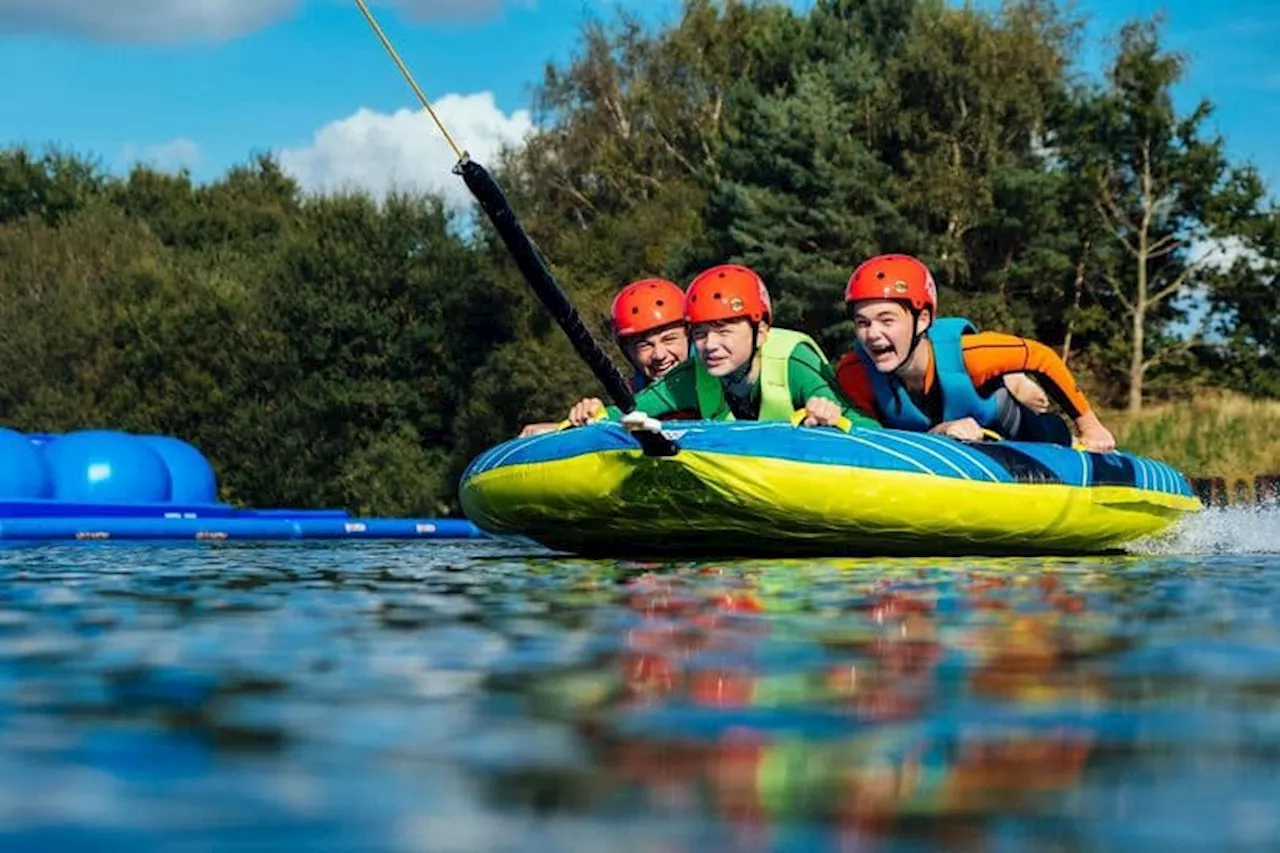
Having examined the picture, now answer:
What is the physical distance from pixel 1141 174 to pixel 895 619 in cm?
2747

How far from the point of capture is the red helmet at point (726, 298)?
7.59m

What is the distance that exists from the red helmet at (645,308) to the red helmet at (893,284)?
1.12 metres

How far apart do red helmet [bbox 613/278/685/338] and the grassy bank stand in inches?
542

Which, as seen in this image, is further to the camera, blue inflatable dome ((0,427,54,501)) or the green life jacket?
blue inflatable dome ((0,427,54,501))

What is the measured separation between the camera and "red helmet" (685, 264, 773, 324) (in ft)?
24.9

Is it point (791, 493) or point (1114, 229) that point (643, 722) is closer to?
point (791, 493)

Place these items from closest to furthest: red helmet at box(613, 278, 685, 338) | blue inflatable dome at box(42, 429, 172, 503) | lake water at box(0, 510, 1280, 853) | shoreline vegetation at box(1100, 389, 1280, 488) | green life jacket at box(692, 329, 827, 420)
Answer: lake water at box(0, 510, 1280, 853) → green life jacket at box(692, 329, 827, 420) → red helmet at box(613, 278, 685, 338) → blue inflatable dome at box(42, 429, 172, 503) → shoreline vegetation at box(1100, 389, 1280, 488)

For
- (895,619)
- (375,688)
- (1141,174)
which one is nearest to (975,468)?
(895,619)

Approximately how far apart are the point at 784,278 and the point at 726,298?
19.4m

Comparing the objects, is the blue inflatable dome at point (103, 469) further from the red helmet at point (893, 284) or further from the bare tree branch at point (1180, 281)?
the bare tree branch at point (1180, 281)

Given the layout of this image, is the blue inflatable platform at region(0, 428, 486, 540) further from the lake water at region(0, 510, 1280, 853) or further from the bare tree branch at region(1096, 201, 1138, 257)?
the bare tree branch at region(1096, 201, 1138, 257)

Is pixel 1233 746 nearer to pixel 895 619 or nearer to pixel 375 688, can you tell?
pixel 375 688

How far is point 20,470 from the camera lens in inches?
517

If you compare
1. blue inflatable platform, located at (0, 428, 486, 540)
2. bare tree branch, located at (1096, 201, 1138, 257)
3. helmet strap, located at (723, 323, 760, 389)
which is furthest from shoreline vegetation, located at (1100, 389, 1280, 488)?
helmet strap, located at (723, 323, 760, 389)
